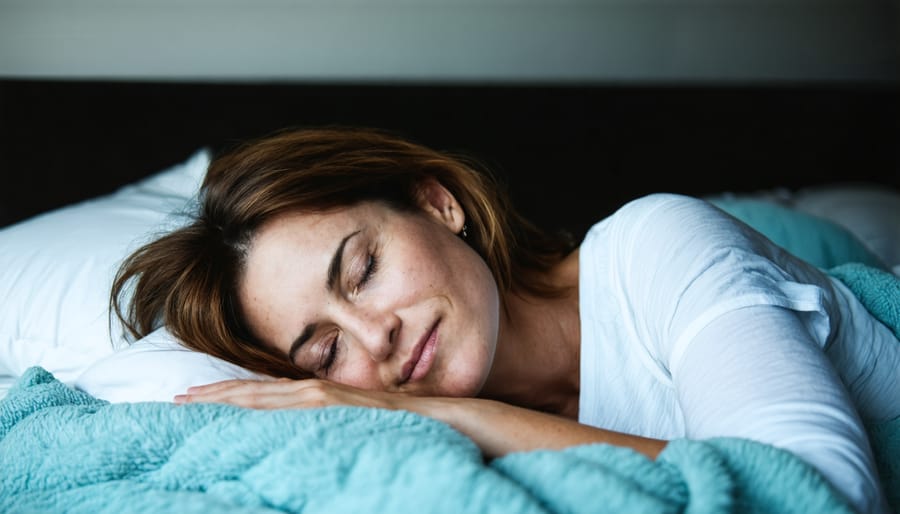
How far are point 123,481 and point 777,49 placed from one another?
2.31 meters

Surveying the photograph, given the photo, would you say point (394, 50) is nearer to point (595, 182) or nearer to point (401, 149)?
point (595, 182)

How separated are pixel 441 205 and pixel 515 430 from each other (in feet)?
1.78

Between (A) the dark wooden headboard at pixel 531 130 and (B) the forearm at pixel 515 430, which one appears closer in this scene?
(B) the forearm at pixel 515 430

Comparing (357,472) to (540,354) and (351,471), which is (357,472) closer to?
(351,471)

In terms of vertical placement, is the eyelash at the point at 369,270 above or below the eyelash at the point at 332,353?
above

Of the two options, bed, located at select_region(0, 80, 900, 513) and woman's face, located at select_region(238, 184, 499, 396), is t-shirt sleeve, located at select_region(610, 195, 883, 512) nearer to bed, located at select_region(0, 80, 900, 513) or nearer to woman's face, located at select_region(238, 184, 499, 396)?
bed, located at select_region(0, 80, 900, 513)

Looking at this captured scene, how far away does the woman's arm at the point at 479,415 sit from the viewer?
872mm

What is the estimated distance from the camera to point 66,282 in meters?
1.39

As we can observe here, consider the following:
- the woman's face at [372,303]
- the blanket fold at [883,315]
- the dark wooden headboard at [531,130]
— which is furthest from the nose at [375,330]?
the dark wooden headboard at [531,130]

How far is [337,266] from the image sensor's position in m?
1.11

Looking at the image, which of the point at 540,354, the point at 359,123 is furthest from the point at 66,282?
the point at 359,123

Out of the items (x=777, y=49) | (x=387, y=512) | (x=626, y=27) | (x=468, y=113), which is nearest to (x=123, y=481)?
(x=387, y=512)

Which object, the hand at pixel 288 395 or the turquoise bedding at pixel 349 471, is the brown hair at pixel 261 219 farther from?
the turquoise bedding at pixel 349 471

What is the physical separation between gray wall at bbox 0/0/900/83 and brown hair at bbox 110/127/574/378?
0.92 metres
